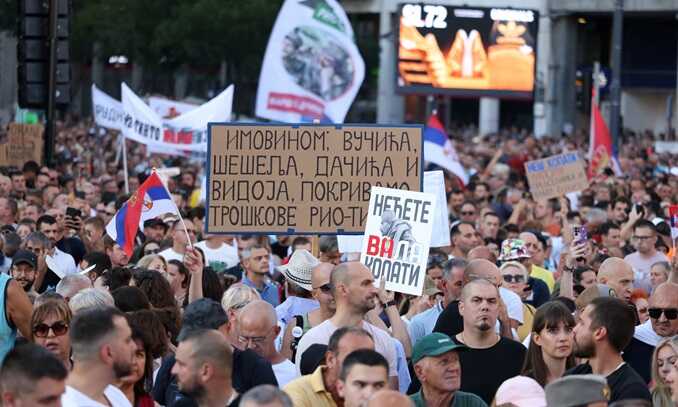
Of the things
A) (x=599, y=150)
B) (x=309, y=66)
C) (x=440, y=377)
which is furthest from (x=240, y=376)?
(x=599, y=150)

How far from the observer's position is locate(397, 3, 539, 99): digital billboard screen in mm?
37188

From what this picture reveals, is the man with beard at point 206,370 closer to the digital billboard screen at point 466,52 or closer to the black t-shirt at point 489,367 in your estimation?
the black t-shirt at point 489,367

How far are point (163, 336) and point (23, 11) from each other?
10.6 metres

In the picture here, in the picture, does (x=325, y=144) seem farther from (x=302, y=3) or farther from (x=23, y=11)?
(x=302, y=3)

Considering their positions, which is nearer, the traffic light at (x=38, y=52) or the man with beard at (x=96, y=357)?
the man with beard at (x=96, y=357)

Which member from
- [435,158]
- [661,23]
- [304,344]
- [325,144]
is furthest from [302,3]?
[661,23]

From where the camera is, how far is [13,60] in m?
59.9

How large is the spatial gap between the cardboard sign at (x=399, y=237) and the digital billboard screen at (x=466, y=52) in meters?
26.6

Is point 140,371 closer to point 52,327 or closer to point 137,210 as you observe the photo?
point 52,327

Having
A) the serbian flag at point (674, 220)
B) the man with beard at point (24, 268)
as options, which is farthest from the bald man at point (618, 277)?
the man with beard at point (24, 268)

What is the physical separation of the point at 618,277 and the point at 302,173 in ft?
7.72

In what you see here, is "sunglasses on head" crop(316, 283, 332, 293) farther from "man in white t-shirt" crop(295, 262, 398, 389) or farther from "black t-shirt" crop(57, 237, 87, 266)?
"black t-shirt" crop(57, 237, 87, 266)

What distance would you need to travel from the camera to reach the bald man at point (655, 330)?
919 centimetres

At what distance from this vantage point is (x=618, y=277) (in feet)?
36.0
